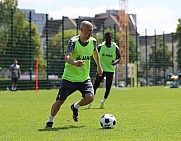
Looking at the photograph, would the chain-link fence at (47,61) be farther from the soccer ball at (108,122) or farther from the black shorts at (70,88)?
the soccer ball at (108,122)

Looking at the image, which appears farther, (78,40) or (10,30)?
(10,30)

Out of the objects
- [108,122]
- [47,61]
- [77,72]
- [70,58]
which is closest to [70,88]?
[77,72]

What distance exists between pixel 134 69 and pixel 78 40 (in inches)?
1290

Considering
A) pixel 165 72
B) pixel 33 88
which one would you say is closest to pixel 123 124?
pixel 33 88

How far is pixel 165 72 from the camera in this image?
4725cm

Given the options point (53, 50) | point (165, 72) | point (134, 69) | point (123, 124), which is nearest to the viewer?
point (123, 124)

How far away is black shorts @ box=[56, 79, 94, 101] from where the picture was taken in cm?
876

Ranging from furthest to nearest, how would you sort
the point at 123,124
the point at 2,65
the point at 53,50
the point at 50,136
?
the point at 53,50
the point at 2,65
the point at 123,124
the point at 50,136

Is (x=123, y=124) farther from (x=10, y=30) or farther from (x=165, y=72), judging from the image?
(x=165, y=72)

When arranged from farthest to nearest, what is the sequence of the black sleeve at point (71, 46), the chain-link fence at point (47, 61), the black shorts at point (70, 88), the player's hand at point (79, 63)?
the chain-link fence at point (47, 61) < the black shorts at point (70, 88) < the black sleeve at point (71, 46) < the player's hand at point (79, 63)

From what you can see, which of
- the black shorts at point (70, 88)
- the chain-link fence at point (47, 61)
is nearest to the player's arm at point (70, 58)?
the black shorts at point (70, 88)

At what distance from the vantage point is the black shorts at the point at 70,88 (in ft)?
28.7

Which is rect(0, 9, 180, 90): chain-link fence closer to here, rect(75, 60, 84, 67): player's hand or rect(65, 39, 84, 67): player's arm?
rect(65, 39, 84, 67): player's arm

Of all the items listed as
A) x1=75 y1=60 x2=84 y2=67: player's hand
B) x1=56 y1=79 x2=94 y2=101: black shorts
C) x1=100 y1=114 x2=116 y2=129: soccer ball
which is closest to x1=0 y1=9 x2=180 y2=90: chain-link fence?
x1=56 y1=79 x2=94 y2=101: black shorts
